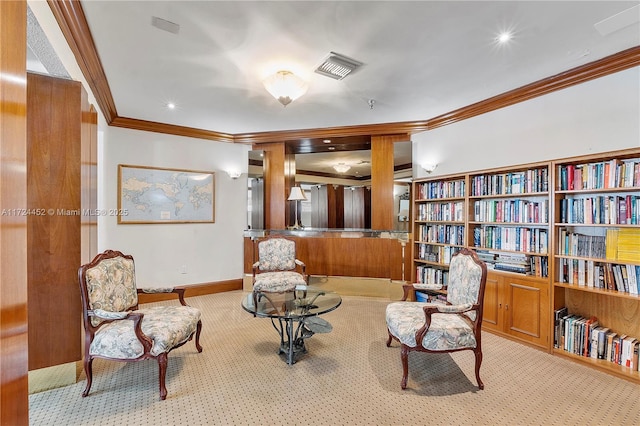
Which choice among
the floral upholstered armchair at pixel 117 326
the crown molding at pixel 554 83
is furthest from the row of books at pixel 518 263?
the floral upholstered armchair at pixel 117 326

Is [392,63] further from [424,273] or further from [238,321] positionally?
[238,321]

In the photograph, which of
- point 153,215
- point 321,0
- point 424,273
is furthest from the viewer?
point 153,215

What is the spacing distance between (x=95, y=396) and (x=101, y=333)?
0.47 metres

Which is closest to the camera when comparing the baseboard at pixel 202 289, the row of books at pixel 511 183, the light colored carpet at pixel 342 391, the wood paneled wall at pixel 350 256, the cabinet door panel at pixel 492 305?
the light colored carpet at pixel 342 391

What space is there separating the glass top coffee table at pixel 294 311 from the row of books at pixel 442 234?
6.09 feet

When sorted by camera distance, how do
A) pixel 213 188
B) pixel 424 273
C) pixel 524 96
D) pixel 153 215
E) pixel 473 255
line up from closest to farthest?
1. pixel 473 255
2. pixel 524 96
3. pixel 424 273
4. pixel 153 215
5. pixel 213 188

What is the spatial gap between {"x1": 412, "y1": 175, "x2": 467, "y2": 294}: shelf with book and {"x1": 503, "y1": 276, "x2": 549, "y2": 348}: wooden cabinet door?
77 cm

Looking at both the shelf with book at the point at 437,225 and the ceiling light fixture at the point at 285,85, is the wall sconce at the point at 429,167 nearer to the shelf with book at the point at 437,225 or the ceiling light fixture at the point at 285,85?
the shelf with book at the point at 437,225

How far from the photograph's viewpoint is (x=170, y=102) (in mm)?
3664

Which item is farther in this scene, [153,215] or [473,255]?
[153,215]

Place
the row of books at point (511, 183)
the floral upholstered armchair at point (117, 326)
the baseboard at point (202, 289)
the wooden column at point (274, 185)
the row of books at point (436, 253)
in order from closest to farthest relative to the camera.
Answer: the floral upholstered armchair at point (117, 326), the row of books at point (511, 183), the row of books at point (436, 253), the baseboard at point (202, 289), the wooden column at point (274, 185)

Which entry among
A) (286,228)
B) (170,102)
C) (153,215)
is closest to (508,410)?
(286,228)

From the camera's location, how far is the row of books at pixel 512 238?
3.05 metres

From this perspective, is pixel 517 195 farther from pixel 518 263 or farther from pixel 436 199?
pixel 436 199
